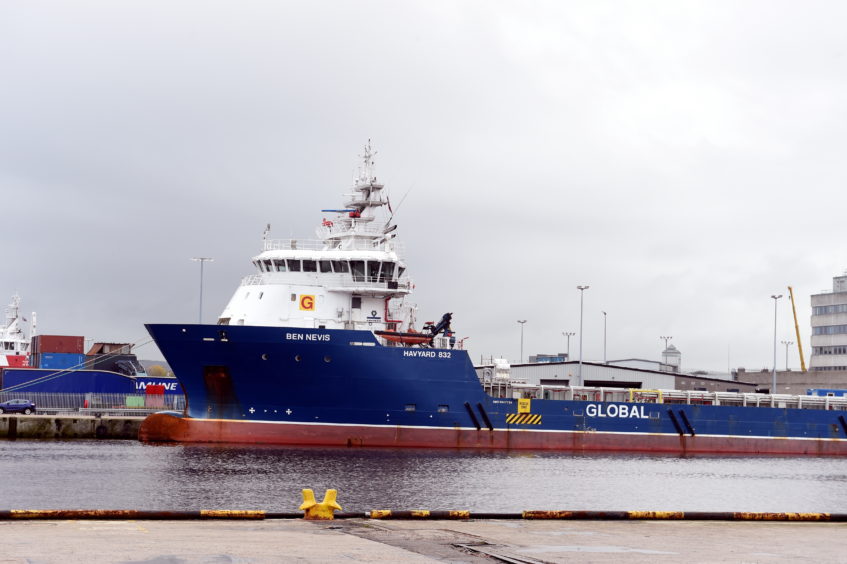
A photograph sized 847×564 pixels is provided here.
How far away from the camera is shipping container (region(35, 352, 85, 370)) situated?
69.9 metres

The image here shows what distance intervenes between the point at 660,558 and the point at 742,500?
14766 mm

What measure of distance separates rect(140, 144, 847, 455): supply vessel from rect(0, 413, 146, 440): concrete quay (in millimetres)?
5594

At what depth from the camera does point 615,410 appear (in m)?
42.1

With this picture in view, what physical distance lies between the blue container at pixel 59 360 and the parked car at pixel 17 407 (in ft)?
68.8

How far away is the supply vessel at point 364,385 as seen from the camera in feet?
118

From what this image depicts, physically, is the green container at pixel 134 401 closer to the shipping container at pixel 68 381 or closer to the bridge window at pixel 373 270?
the shipping container at pixel 68 381

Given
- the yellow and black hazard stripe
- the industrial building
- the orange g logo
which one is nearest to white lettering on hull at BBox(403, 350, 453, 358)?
the yellow and black hazard stripe

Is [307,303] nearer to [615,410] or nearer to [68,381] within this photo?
[615,410]

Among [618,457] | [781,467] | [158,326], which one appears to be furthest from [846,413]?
[158,326]

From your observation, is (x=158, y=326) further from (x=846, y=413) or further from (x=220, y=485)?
(x=846, y=413)

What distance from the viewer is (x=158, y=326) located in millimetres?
36656

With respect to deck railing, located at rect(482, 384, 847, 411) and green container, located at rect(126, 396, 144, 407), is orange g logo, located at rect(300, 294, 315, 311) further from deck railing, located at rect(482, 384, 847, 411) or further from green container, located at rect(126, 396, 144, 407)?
green container, located at rect(126, 396, 144, 407)

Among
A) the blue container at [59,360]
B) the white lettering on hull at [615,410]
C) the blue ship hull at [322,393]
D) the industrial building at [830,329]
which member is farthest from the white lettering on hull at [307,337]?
the industrial building at [830,329]

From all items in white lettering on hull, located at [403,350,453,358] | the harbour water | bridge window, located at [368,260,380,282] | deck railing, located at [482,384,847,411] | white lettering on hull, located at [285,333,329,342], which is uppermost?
bridge window, located at [368,260,380,282]
